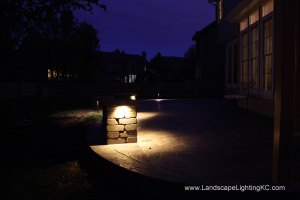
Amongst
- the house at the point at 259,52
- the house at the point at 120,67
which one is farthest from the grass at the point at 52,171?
the house at the point at 120,67

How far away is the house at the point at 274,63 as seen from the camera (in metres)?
2.16

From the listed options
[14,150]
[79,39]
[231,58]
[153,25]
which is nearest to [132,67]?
[79,39]

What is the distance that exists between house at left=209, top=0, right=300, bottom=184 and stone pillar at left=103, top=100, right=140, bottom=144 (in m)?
2.26

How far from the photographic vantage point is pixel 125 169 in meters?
2.73

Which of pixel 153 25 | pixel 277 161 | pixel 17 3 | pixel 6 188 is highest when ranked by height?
pixel 153 25

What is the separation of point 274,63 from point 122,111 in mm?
2412

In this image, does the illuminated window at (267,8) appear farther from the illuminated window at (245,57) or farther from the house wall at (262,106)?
the house wall at (262,106)

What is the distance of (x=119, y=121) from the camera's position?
3807 millimetres

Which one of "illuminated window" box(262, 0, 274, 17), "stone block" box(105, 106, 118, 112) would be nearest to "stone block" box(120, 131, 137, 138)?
"stone block" box(105, 106, 118, 112)

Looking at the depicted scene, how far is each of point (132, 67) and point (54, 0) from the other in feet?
114

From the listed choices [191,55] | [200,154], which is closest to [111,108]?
[200,154]

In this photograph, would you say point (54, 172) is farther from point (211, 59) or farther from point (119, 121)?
point (211, 59)

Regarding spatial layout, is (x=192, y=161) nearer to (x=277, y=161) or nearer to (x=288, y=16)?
(x=277, y=161)

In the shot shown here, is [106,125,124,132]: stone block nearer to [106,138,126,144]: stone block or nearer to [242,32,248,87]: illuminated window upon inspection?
[106,138,126,144]: stone block
